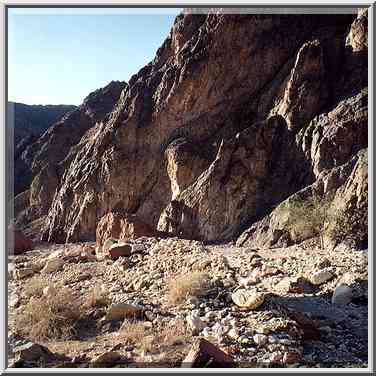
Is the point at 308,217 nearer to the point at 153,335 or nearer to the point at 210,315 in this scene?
the point at 210,315

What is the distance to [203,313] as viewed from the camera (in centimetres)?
537

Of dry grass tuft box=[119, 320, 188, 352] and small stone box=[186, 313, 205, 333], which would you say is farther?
small stone box=[186, 313, 205, 333]

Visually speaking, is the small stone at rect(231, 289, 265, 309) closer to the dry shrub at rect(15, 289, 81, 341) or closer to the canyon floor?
the canyon floor

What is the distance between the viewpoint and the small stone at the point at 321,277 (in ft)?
21.1

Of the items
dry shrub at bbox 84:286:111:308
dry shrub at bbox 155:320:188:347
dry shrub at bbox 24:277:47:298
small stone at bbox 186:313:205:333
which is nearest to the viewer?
dry shrub at bbox 155:320:188:347

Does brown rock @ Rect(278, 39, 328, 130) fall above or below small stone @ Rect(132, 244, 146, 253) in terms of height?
above

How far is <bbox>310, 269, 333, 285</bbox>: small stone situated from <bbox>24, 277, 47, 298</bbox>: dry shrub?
3.95 metres

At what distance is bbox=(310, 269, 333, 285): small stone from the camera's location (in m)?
6.44

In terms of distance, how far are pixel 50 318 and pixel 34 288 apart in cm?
163

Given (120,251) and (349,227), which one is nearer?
(349,227)

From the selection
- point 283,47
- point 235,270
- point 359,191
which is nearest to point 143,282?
point 235,270

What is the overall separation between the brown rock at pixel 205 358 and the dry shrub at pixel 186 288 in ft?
5.44

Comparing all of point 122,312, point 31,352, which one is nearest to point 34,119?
point 122,312

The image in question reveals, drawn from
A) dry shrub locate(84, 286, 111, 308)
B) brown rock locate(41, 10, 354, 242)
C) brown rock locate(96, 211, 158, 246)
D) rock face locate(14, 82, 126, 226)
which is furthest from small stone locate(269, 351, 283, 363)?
rock face locate(14, 82, 126, 226)
